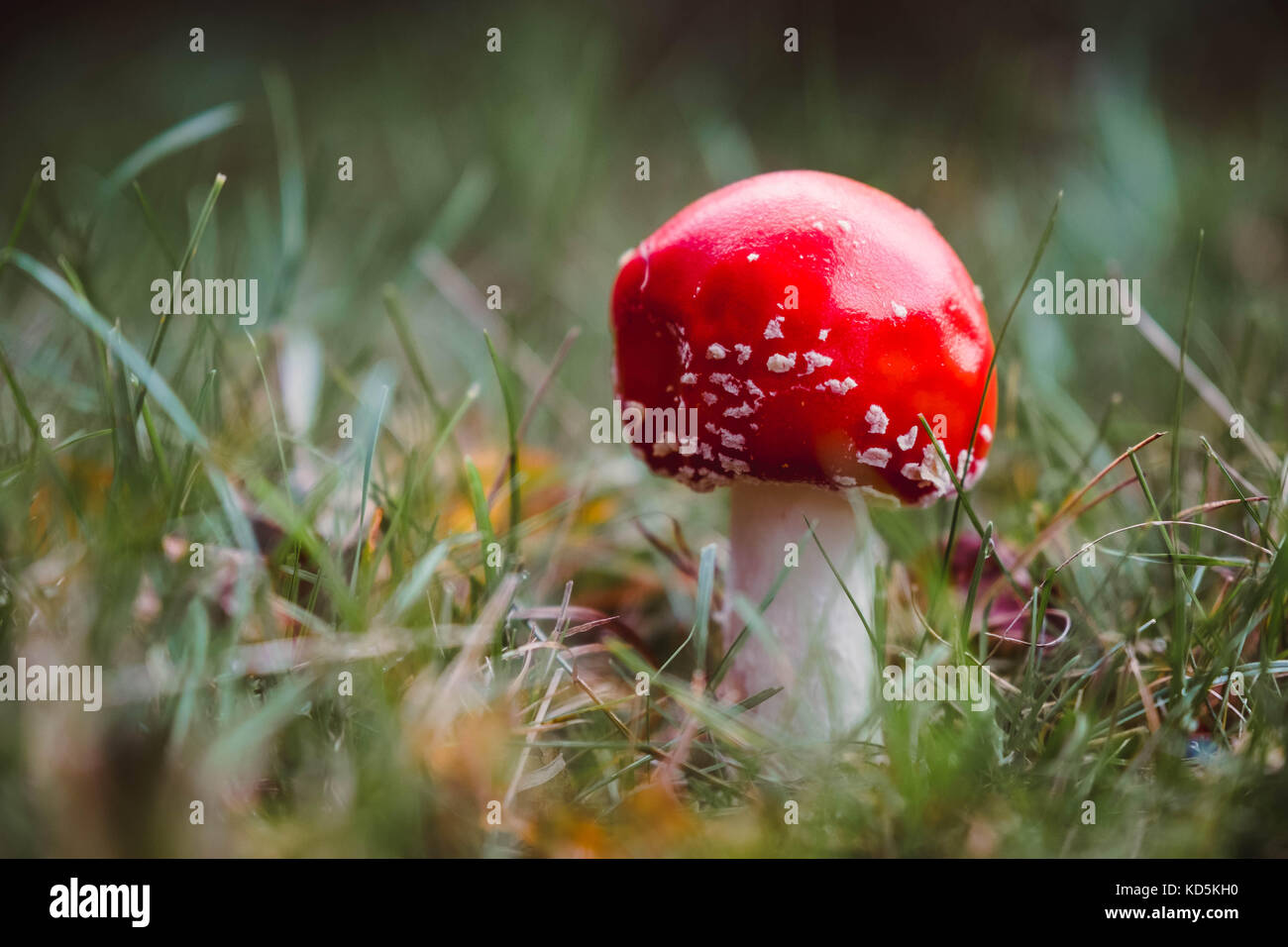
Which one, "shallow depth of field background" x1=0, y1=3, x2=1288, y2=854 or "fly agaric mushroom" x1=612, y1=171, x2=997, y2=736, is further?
"fly agaric mushroom" x1=612, y1=171, x2=997, y2=736

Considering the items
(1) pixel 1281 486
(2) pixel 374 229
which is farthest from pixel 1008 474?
(2) pixel 374 229

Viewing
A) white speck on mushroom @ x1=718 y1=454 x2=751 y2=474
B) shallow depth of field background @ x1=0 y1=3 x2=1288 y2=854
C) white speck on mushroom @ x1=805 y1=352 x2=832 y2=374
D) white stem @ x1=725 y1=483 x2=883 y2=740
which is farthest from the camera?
white stem @ x1=725 y1=483 x2=883 y2=740

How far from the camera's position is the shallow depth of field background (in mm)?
1586

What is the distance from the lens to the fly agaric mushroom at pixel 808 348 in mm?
1916

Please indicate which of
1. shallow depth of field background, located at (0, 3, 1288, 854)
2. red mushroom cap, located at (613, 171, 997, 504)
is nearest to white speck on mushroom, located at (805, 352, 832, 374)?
red mushroom cap, located at (613, 171, 997, 504)

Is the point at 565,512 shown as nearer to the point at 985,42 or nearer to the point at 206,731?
the point at 206,731

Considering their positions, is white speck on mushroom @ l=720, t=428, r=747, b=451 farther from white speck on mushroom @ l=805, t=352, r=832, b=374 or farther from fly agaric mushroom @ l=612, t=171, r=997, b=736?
white speck on mushroom @ l=805, t=352, r=832, b=374

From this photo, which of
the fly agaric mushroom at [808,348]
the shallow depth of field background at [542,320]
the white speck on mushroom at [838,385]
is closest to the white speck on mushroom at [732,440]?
the fly agaric mushroom at [808,348]

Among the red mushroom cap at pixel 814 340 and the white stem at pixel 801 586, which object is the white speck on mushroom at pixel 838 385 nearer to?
the red mushroom cap at pixel 814 340

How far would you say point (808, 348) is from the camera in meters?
1.90

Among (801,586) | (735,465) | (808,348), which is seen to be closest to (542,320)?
(801,586)

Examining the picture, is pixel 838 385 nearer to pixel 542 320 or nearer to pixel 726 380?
pixel 726 380

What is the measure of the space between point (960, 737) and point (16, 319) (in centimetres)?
329

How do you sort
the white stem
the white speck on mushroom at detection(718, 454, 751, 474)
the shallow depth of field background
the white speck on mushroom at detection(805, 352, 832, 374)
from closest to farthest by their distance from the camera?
the shallow depth of field background → the white speck on mushroom at detection(805, 352, 832, 374) → the white speck on mushroom at detection(718, 454, 751, 474) → the white stem
